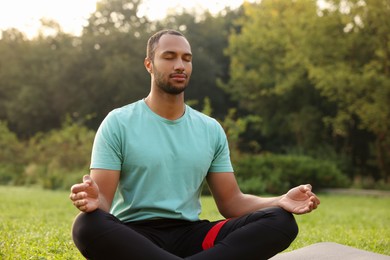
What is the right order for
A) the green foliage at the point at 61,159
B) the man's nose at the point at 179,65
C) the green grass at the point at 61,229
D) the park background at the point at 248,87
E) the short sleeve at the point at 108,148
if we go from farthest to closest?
the park background at the point at 248,87, the green foliage at the point at 61,159, the green grass at the point at 61,229, the man's nose at the point at 179,65, the short sleeve at the point at 108,148

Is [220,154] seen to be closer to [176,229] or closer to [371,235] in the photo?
[176,229]

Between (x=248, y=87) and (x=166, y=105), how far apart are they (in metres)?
22.9

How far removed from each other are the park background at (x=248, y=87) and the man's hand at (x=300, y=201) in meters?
11.0

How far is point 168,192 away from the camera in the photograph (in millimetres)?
3221

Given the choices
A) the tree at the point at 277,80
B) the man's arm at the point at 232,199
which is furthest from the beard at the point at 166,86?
the tree at the point at 277,80

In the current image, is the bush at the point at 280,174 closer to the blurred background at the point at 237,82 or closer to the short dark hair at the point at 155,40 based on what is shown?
the blurred background at the point at 237,82

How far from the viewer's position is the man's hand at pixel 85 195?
2.68 metres

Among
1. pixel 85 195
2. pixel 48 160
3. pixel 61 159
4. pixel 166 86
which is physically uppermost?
pixel 166 86

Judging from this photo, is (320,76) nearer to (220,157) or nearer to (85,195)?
(220,157)

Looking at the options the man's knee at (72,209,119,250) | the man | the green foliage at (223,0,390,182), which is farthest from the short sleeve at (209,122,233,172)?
the green foliage at (223,0,390,182)

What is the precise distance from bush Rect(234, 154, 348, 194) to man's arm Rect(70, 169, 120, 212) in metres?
11.0

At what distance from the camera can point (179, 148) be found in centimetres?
328

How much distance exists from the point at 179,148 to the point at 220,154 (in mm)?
363

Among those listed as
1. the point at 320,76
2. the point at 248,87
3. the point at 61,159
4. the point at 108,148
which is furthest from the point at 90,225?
the point at 248,87
